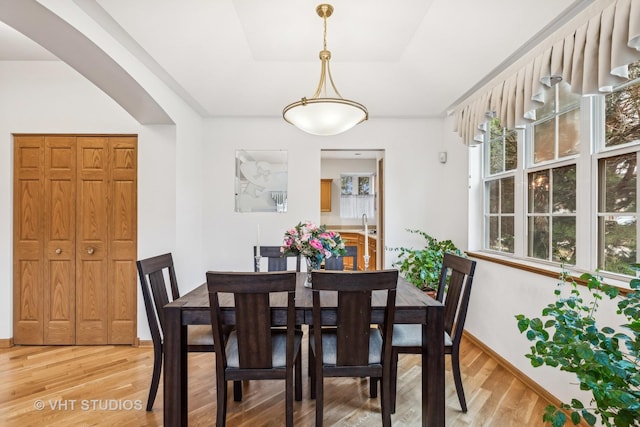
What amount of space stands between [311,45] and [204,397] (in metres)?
2.87

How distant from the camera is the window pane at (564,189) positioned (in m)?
2.18

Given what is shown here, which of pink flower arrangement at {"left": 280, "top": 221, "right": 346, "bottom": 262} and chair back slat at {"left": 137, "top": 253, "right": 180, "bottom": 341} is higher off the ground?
pink flower arrangement at {"left": 280, "top": 221, "right": 346, "bottom": 262}

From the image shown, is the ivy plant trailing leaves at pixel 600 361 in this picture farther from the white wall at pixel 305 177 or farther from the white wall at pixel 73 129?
the white wall at pixel 73 129

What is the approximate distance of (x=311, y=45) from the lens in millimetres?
2770

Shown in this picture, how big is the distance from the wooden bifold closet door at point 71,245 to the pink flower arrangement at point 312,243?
76.4 inches

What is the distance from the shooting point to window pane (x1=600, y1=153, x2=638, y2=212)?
1774 millimetres

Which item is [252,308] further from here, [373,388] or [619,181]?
[619,181]

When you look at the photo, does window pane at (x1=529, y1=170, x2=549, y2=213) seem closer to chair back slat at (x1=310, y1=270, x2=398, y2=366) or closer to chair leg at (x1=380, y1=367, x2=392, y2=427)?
chair back slat at (x1=310, y1=270, x2=398, y2=366)

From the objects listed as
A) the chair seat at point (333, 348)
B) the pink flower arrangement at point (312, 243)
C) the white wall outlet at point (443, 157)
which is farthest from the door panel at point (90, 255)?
the white wall outlet at point (443, 157)

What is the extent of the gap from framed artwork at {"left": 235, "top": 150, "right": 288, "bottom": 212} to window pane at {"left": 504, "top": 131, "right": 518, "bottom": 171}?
227 centimetres

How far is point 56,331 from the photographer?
3109 millimetres

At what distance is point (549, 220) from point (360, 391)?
1.86 m

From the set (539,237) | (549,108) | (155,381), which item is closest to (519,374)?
(539,237)

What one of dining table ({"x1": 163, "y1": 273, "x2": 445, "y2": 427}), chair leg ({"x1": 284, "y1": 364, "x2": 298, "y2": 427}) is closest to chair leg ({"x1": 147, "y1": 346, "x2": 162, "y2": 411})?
dining table ({"x1": 163, "y1": 273, "x2": 445, "y2": 427})
